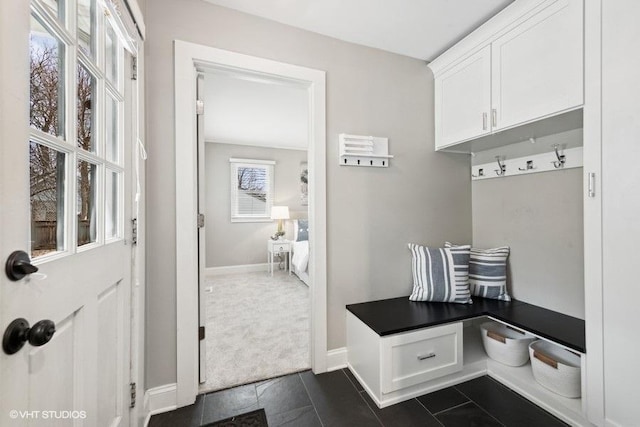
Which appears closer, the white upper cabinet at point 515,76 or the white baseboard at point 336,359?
the white upper cabinet at point 515,76

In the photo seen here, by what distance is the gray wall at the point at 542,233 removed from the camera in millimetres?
1650

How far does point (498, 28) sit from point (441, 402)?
2375mm

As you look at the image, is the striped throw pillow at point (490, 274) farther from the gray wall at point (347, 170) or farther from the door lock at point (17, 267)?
the door lock at point (17, 267)

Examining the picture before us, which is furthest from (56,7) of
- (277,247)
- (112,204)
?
(277,247)

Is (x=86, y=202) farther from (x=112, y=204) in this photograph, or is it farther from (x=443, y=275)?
(x=443, y=275)

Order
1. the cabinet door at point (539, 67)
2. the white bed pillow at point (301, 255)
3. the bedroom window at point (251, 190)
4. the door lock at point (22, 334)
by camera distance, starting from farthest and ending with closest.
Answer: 1. the bedroom window at point (251, 190)
2. the white bed pillow at point (301, 255)
3. the cabinet door at point (539, 67)
4. the door lock at point (22, 334)

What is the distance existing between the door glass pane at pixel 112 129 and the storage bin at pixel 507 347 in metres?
2.54

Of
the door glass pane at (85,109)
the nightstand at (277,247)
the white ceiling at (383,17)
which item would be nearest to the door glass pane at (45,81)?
the door glass pane at (85,109)

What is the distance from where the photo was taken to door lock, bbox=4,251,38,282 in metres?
0.52

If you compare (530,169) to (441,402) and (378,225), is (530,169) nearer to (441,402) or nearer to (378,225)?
(378,225)

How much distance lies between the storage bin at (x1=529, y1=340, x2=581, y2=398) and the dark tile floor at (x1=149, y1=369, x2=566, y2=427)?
164 millimetres

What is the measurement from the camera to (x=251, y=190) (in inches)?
200

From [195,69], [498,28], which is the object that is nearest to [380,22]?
[498,28]

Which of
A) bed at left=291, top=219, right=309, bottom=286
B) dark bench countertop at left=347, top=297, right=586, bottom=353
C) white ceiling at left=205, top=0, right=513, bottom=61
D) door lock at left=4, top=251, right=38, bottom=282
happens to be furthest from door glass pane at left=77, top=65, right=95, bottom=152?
bed at left=291, top=219, right=309, bottom=286
